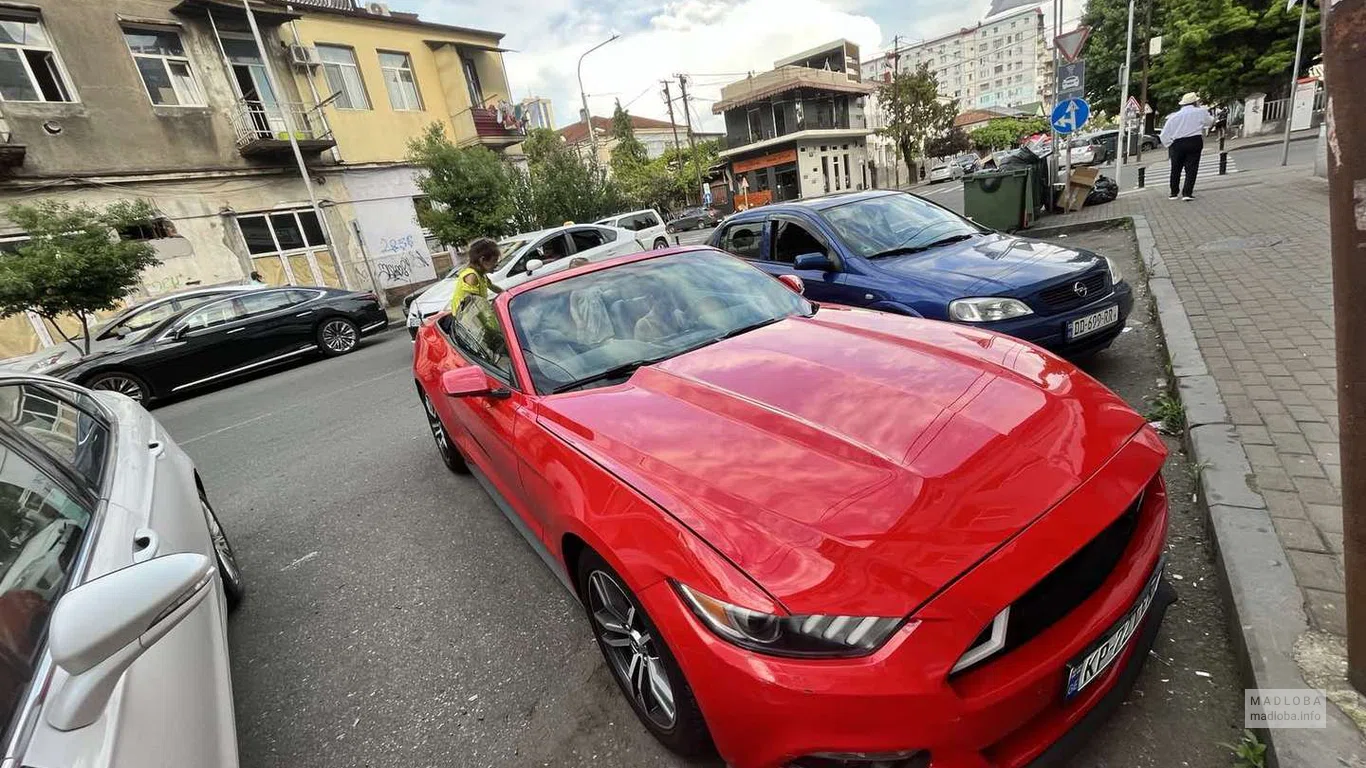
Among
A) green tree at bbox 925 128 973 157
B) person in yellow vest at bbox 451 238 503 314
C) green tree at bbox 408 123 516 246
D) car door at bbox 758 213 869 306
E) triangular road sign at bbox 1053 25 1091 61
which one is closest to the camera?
car door at bbox 758 213 869 306

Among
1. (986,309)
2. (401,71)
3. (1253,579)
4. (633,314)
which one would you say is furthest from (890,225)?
(401,71)

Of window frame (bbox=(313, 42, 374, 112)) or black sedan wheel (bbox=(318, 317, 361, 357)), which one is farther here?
window frame (bbox=(313, 42, 374, 112))

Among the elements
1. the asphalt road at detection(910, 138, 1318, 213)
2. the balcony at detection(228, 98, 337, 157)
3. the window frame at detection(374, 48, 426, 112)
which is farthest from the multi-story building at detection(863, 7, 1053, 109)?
the balcony at detection(228, 98, 337, 157)

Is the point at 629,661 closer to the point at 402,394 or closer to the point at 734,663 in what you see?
the point at 734,663

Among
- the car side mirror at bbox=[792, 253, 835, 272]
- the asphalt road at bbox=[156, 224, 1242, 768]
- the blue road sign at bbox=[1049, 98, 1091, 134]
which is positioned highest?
the blue road sign at bbox=[1049, 98, 1091, 134]

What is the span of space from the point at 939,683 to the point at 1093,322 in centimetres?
352

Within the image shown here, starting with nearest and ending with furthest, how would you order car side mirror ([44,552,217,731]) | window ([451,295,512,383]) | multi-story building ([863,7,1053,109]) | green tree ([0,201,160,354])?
1. car side mirror ([44,552,217,731])
2. window ([451,295,512,383])
3. green tree ([0,201,160,354])
4. multi-story building ([863,7,1053,109])

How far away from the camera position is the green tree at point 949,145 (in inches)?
2265

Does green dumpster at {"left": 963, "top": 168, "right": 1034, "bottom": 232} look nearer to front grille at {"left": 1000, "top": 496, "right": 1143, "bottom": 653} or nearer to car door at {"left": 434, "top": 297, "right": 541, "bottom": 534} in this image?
car door at {"left": 434, "top": 297, "right": 541, "bottom": 534}

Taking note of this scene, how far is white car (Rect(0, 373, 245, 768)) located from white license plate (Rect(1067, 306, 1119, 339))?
441 cm

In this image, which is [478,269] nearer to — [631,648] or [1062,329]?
[631,648]

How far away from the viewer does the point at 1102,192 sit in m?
12.8

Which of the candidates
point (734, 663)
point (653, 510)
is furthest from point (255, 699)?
point (734, 663)

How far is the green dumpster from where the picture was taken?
34.3 ft
